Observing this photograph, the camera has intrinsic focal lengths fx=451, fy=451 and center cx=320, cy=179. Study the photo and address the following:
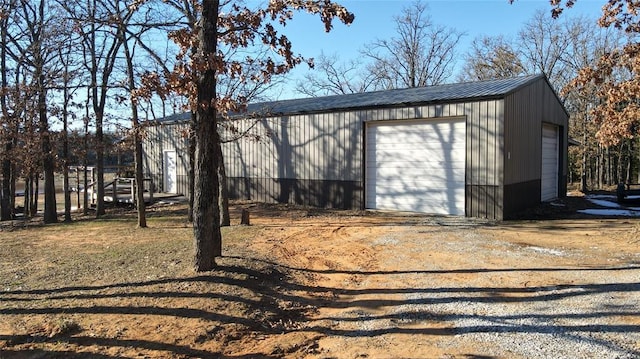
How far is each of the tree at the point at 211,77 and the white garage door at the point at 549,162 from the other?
1171 cm

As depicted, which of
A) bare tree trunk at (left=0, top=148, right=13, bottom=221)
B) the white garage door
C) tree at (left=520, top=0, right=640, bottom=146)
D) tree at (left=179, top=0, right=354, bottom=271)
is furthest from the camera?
the white garage door

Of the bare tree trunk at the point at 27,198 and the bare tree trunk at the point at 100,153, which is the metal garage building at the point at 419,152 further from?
the bare tree trunk at the point at 27,198

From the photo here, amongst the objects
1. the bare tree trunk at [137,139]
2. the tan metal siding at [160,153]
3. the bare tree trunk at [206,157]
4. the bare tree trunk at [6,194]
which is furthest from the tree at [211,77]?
the tan metal siding at [160,153]

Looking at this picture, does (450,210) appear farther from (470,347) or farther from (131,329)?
(131,329)

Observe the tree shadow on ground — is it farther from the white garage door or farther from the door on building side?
the door on building side

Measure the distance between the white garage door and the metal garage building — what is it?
0.11ft

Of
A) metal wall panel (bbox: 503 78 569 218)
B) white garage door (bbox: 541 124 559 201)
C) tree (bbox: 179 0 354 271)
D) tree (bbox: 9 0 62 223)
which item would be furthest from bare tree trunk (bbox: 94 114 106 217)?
white garage door (bbox: 541 124 559 201)

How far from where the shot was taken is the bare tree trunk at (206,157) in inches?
216

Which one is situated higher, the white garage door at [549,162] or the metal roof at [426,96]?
the metal roof at [426,96]

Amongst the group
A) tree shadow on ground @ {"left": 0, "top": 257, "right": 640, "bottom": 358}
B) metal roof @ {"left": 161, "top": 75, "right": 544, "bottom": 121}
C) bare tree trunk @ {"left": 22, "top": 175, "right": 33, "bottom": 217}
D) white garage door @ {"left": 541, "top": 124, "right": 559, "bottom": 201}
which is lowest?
tree shadow on ground @ {"left": 0, "top": 257, "right": 640, "bottom": 358}

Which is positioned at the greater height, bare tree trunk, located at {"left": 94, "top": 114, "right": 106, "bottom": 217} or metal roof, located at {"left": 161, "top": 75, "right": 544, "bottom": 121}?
metal roof, located at {"left": 161, "top": 75, "right": 544, "bottom": 121}

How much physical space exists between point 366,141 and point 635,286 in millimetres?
8582

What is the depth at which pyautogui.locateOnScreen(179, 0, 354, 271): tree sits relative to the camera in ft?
17.6

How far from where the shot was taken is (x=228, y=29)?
5961mm
